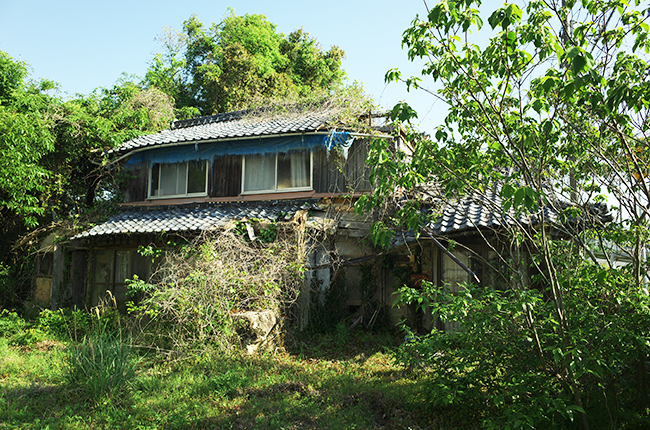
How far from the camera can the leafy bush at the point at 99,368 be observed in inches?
227

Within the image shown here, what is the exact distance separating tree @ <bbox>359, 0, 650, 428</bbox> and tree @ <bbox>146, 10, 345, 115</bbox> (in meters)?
15.1

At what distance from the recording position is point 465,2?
404cm

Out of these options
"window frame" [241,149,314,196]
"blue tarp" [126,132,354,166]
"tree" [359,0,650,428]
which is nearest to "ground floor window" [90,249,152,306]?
"blue tarp" [126,132,354,166]

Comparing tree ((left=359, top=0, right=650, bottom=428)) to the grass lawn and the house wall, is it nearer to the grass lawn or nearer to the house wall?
the grass lawn

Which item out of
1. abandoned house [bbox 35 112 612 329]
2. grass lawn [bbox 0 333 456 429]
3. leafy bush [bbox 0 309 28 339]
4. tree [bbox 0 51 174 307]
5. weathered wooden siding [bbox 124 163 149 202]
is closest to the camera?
grass lawn [bbox 0 333 456 429]

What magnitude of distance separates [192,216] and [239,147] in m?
2.51

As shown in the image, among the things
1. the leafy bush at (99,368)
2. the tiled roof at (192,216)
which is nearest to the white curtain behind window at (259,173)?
the tiled roof at (192,216)

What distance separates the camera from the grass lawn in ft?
17.9

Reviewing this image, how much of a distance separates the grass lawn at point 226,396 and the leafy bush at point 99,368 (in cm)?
11

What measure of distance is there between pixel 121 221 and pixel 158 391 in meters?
6.83

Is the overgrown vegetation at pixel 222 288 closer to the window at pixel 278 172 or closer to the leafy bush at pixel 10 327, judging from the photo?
the window at pixel 278 172

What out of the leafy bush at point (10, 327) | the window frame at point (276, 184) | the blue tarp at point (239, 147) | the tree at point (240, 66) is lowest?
the leafy bush at point (10, 327)

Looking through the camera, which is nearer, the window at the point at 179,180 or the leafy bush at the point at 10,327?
the leafy bush at the point at 10,327

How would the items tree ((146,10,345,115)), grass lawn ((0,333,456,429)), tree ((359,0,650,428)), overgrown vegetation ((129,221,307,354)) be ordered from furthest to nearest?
1. tree ((146,10,345,115))
2. overgrown vegetation ((129,221,307,354))
3. grass lawn ((0,333,456,429))
4. tree ((359,0,650,428))
